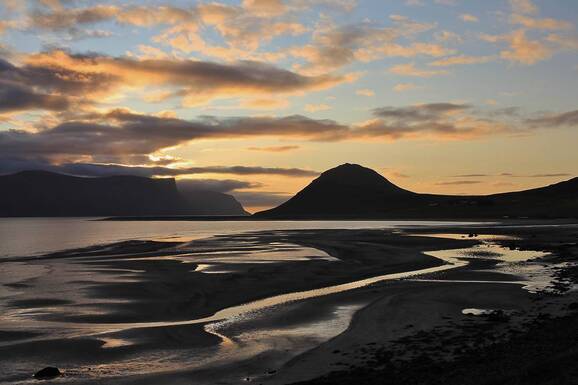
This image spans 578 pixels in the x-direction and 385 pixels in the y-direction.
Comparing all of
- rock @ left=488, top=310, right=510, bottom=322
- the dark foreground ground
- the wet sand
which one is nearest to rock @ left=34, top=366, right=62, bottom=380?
the wet sand

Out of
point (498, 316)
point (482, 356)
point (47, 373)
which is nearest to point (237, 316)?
point (47, 373)

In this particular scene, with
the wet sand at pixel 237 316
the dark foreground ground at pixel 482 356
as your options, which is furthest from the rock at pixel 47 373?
the dark foreground ground at pixel 482 356

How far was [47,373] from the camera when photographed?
15.3 metres

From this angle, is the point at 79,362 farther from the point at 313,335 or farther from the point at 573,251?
the point at 573,251

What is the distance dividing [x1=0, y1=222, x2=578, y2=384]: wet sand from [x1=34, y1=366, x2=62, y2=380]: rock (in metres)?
0.33

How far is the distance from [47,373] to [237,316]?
396 inches

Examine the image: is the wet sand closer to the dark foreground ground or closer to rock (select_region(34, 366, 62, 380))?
the dark foreground ground

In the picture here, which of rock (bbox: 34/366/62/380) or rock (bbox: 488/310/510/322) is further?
rock (bbox: 488/310/510/322)

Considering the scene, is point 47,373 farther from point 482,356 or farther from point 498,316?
point 498,316

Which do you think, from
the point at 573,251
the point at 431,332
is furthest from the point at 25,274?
the point at 573,251

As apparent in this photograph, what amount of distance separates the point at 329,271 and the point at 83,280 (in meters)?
18.3

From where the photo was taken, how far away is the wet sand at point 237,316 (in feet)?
53.8

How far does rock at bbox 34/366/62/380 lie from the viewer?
15209 mm

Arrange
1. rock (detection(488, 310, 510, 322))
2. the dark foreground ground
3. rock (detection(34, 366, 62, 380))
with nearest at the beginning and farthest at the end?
1. the dark foreground ground
2. rock (detection(34, 366, 62, 380))
3. rock (detection(488, 310, 510, 322))
